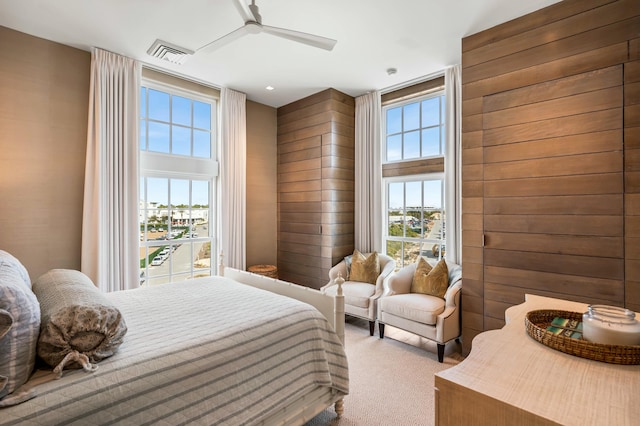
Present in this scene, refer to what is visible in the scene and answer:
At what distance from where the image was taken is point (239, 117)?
4531 millimetres

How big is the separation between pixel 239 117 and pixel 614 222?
4221mm

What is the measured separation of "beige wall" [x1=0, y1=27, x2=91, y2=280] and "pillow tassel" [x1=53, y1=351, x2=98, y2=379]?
2.39 m

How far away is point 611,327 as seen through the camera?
105cm

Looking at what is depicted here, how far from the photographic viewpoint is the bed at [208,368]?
1.22 m

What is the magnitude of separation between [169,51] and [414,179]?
3.16 meters

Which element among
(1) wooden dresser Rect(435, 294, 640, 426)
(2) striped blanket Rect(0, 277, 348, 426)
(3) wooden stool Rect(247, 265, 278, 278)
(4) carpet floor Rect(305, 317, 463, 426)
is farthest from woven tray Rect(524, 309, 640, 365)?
(3) wooden stool Rect(247, 265, 278, 278)

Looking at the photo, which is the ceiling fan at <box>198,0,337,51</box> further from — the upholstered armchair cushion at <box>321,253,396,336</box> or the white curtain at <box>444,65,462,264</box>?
the upholstered armchair cushion at <box>321,253,396,336</box>

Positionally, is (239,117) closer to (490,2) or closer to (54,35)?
(54,35)

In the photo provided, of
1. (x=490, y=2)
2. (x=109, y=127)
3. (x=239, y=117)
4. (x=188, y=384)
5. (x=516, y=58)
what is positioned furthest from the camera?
(x=239, y=117)

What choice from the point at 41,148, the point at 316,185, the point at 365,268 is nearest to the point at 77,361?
the point at 41,148

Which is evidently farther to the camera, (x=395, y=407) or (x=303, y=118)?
(x=303, y=118)

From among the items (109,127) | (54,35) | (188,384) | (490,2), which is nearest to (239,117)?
(109,127)

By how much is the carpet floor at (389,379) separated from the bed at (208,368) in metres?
0.22

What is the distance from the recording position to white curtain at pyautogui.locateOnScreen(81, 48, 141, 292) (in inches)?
128
